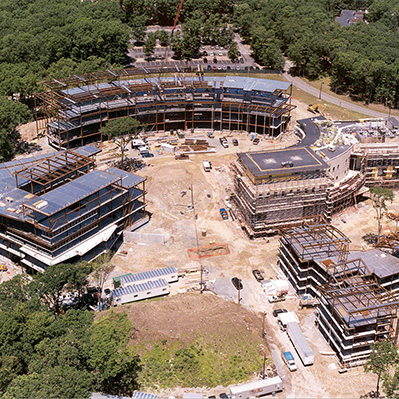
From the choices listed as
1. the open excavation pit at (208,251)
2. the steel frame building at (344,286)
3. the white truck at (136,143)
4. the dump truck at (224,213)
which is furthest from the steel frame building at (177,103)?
the steel frame building at (344,286)

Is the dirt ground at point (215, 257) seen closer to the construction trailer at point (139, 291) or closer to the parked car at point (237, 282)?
the parked car at point (237, 282)

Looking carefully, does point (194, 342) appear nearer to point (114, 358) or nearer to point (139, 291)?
point (114, 358)

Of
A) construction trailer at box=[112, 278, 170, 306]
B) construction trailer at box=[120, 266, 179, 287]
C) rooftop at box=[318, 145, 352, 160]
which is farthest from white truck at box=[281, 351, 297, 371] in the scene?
rooftop at box=[318, 145, 352, 160]

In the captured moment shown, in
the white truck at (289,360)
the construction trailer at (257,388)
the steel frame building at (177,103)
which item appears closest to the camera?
the construction trailer at (257,388)

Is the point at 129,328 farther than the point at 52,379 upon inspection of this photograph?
Yes

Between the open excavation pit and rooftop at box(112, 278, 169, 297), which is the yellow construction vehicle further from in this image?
rooftop at box(112, 278, 169, 297)

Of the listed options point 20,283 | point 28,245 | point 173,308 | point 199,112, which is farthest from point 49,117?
point 173,308

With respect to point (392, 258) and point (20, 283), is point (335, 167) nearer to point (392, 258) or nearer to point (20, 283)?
point (392, 258)
